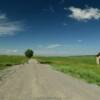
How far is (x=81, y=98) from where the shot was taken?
43.6 ft

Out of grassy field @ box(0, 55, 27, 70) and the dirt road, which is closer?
the dirt road

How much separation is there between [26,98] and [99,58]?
7770 centimetres

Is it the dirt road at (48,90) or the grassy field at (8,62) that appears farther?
the grassy field at (8,62)

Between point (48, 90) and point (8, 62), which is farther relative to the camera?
point (8, 62)

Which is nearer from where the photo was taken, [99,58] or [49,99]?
[49,99]

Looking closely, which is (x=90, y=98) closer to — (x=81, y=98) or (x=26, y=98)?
(x=81, y=98)

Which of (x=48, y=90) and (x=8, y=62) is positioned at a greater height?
(x=8, y=62)

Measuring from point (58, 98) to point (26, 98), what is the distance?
1696mm

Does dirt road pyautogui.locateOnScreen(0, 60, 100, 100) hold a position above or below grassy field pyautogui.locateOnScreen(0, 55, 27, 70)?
below

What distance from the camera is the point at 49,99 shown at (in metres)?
12.8

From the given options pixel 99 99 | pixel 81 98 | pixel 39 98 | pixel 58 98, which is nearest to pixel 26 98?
pixel 39 98

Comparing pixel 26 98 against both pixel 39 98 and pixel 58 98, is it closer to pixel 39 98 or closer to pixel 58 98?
pixel 39 98

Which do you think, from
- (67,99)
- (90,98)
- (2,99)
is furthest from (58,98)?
(2,99)

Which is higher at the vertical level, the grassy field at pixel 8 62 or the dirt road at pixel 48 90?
the grassy field at pixel 8 62
